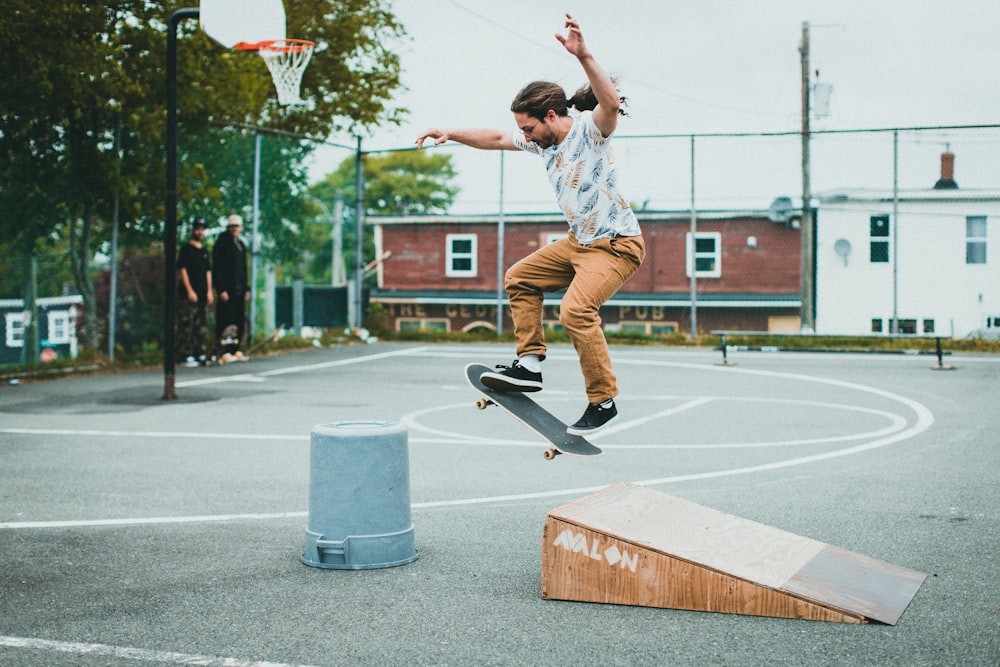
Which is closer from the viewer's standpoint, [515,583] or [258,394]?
[515,583]

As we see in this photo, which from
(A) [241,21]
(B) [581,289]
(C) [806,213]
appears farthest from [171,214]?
(C) [806,213]

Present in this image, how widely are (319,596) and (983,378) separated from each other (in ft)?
42.8

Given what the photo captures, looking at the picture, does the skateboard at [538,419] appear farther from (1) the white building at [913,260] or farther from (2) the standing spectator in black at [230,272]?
(1) the white building at [913,260]

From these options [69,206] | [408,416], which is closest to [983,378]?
[408,416]

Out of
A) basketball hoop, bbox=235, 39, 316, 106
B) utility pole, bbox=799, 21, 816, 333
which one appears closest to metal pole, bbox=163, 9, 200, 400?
basketball hoop, bbox=235, 39, 316, 106

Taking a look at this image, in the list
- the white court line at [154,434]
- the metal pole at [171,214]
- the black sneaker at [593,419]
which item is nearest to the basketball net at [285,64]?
the metal pole at [171,214]

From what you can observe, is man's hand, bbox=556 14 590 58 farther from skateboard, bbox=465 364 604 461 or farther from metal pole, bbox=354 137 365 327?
metal pole, bbox=354 137 365 327

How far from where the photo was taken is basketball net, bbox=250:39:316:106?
14.8 m

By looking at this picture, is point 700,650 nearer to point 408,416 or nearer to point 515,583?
point 515,583

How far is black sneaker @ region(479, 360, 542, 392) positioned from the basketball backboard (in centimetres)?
822

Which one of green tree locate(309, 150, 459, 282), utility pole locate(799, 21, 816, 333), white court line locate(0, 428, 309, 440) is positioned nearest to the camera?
white court line locate(0, 428, 309, 440)

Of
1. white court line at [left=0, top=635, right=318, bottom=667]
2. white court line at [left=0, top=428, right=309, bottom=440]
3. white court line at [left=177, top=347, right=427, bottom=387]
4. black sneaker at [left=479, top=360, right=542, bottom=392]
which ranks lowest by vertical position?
white court line at [left=0, top=635, right=318, bottom=667]

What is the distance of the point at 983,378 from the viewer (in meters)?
15.1

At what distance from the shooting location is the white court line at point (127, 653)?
13.0 ft
